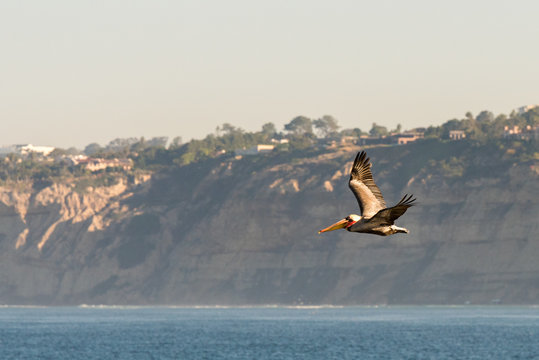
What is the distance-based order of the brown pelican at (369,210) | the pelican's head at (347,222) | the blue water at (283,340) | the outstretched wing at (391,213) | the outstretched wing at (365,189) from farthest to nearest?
the blue water at (283,340) → the outstretched wing at (365,189) → the pelican's head at (347,222) → the brown pelican at (369,210) → the outstretched wing at (391,213)

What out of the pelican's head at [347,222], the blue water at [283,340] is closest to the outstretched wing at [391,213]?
the pelican's head at [347,222]

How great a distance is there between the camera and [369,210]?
18047 millimetres

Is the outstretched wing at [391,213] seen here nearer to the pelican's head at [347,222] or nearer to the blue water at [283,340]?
the pelican's head at [347,222]

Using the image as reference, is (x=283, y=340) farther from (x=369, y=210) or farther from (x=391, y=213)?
(x=391, y=213)

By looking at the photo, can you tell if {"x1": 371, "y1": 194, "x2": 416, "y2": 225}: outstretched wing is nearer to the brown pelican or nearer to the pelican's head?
the brown pelican

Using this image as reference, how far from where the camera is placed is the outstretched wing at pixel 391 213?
1634 centimetres

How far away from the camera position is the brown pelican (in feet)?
55.3

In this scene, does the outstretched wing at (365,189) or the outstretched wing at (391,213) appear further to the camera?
the outstretched wing at (365,189)

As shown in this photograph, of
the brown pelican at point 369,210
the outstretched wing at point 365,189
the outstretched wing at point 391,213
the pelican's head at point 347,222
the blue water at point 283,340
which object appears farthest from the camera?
the blue water at point 283,340

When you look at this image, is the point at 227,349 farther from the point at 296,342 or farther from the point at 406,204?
the point at 406,204

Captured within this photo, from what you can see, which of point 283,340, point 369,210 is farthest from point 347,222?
point 283,340

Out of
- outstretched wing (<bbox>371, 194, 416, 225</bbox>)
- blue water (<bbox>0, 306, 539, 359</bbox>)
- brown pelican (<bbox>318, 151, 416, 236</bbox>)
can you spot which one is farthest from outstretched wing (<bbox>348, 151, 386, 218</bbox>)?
blue water (<bbox>0, 306, 539, 359</bbox>)

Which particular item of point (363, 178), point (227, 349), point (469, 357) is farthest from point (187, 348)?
point (363, 178)

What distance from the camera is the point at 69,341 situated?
15362 cm
